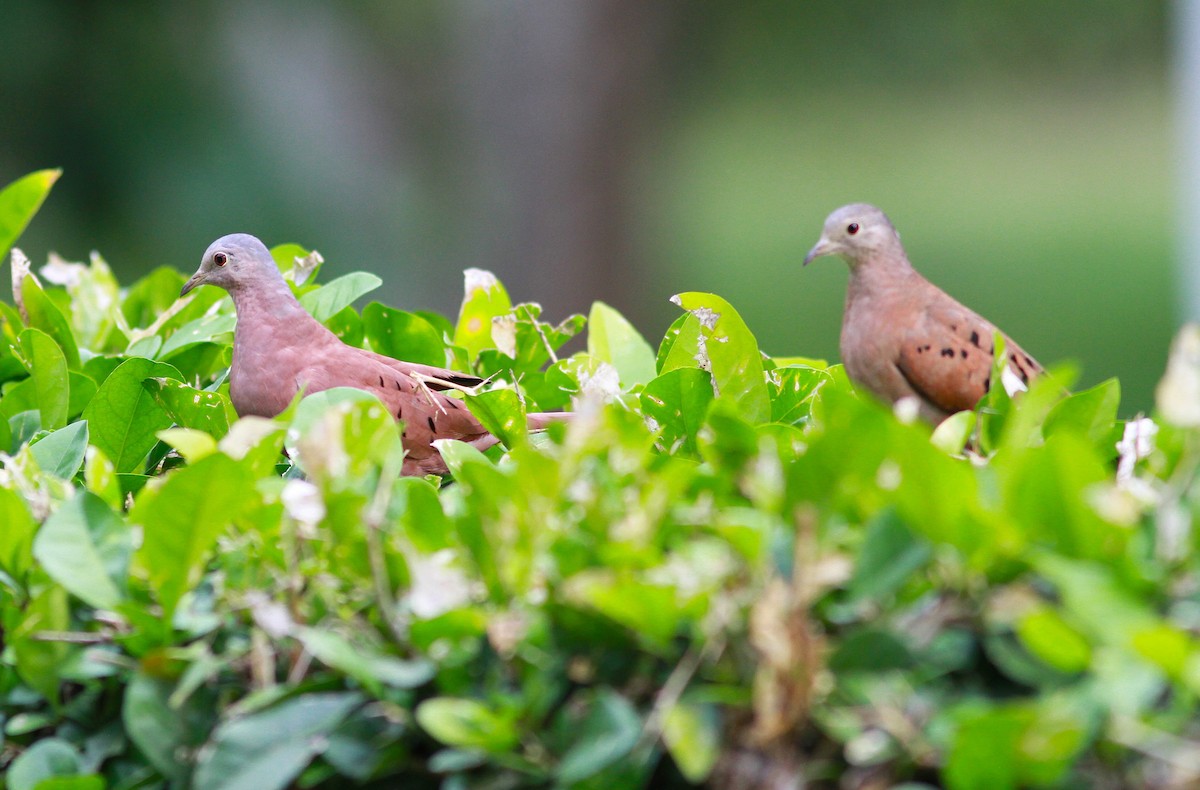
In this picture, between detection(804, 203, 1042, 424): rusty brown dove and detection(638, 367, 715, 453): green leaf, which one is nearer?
detection(638, 367, 715, 453): green leaf

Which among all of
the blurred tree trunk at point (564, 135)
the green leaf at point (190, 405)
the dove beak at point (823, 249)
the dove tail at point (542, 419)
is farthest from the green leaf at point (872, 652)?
the blurred tree trunk at point (564, 135)

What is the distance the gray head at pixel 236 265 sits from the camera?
108 inches

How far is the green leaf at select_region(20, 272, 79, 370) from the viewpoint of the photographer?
8.59 feet

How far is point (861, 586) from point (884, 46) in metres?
29.0

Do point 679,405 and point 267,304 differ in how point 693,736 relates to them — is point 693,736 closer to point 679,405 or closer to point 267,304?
point 679,405

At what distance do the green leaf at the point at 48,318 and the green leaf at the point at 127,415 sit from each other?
489 mm

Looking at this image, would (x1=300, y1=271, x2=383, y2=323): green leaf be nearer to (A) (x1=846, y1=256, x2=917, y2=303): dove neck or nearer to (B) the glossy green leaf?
(B) the glossy green leaf

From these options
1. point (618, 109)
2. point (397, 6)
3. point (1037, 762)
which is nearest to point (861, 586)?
point (1037, 762)

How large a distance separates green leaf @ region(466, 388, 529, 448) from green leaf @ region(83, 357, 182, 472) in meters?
0.51

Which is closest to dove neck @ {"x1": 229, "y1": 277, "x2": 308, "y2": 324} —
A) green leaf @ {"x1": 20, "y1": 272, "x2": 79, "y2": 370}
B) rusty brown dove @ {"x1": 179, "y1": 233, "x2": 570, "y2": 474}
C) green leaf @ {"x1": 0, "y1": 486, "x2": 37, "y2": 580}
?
rusty brown dove @ {"x1": 179, "y1": 233, "x2": 570, "y2": 474}

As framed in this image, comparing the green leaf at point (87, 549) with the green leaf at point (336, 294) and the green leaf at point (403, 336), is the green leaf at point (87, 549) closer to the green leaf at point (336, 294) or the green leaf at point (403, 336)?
the green leaf at point (336, 294)

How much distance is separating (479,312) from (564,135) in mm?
6445

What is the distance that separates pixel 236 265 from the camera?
2.78 metres

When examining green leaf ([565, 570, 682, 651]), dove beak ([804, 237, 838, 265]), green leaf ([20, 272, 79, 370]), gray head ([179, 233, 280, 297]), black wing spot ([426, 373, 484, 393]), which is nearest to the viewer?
green leaf ([565, 570, 682, 651])
